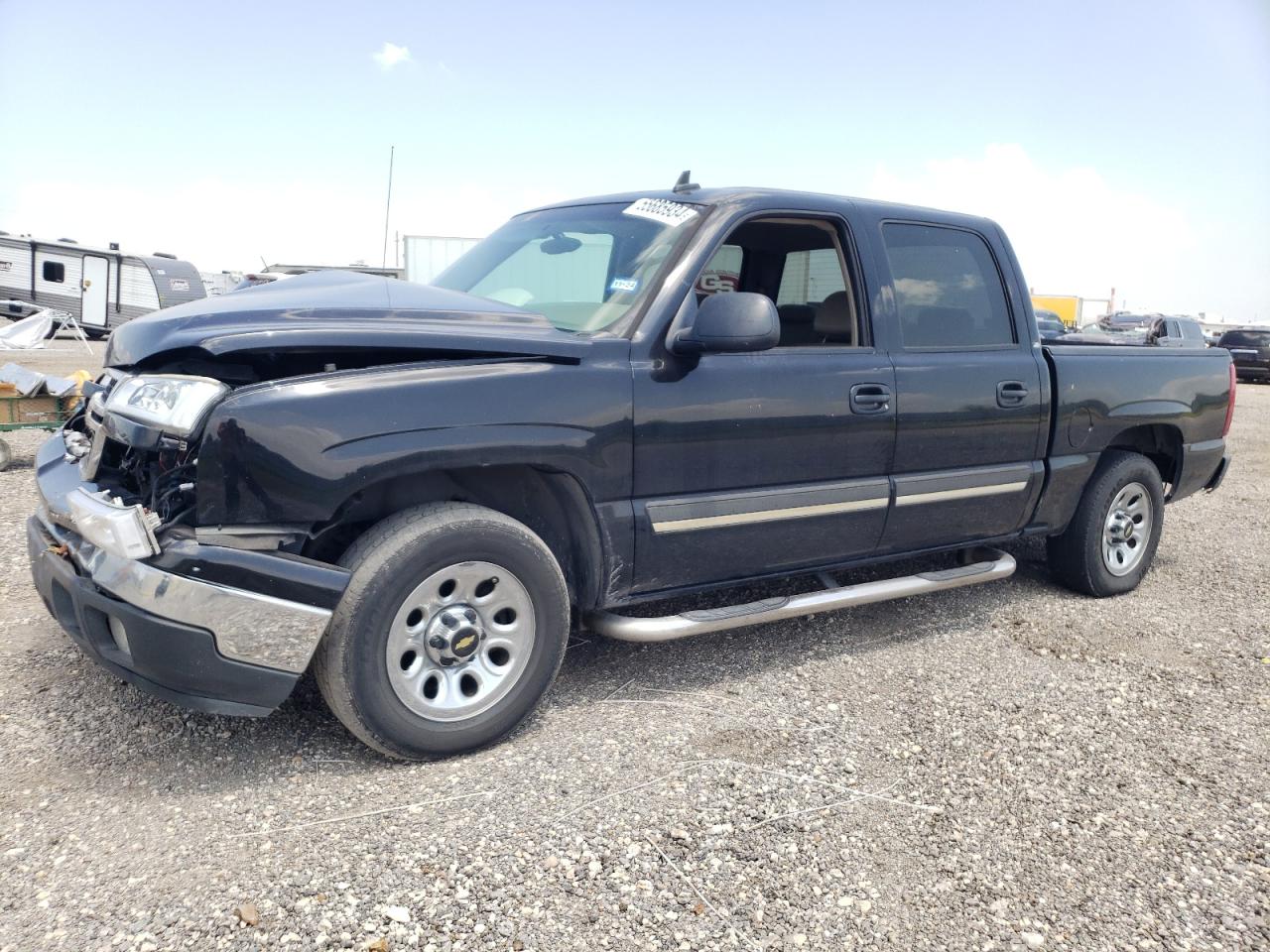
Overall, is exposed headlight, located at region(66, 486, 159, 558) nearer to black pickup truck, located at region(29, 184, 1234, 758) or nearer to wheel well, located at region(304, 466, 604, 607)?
black pickup truck, located at region(29, 184, 1234, 758)

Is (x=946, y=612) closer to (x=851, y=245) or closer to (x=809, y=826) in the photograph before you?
(x=851, y=245)

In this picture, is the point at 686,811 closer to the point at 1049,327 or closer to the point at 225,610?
the point at 225,610

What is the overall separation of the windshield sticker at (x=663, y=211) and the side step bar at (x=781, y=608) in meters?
1.47

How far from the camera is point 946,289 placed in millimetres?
4133

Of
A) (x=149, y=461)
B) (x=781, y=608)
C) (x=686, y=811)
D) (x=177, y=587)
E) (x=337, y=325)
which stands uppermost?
(x=337, y=325)

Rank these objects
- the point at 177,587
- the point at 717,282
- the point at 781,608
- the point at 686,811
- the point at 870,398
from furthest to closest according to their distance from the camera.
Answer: the point at 717,282 → the point at 870,398 → the point at 781,608 → the point at 686,811 → the point at 177,587

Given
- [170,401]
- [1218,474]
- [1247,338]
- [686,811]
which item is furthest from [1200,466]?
[1247,338]

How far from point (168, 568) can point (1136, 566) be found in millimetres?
4785

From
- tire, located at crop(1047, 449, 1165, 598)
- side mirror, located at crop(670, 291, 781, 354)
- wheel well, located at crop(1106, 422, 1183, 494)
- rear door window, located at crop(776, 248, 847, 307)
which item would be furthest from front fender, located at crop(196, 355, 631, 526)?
wheel well, located at crop(1106, 422, 1183, 494)

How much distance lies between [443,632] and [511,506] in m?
0.51

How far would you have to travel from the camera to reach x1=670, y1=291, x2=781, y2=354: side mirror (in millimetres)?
3080

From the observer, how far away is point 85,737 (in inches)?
115

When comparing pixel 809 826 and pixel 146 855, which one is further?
pixel 809 826

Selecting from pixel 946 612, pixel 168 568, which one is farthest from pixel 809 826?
pixel 946 612
